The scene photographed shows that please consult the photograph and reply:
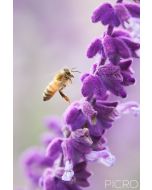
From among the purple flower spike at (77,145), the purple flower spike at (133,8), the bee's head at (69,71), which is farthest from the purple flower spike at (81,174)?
the purple flower spike at (133,8)

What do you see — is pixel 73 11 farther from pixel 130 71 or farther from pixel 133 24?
pixel 130 71

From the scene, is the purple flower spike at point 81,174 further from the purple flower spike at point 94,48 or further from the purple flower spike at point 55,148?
the purple flower spike at point 94,48

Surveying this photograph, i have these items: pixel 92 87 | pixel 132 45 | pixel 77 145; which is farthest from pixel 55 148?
pixel 132 45

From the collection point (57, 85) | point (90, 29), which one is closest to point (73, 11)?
point (90, 29)

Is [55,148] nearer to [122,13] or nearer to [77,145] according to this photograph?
[77,145]

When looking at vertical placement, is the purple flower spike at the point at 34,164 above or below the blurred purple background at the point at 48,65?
below
